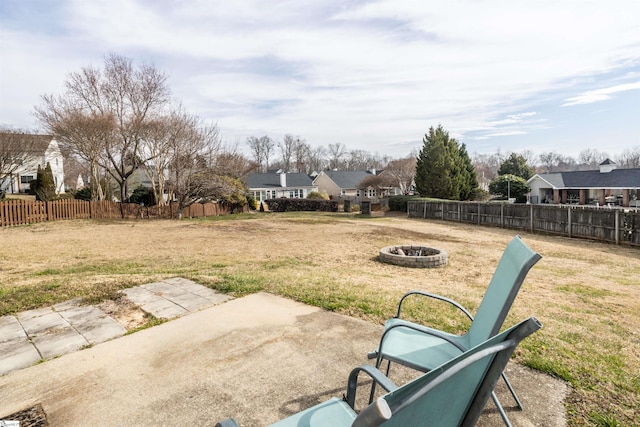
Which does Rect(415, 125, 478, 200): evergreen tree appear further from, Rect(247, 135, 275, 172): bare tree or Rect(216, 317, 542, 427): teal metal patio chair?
Rect(247, 135, 275, 172): bare tree

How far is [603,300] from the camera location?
5.27 meters

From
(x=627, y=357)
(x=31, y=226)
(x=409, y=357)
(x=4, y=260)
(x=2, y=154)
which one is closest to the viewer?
(x=409, y=357)

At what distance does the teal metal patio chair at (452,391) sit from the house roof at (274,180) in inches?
1784

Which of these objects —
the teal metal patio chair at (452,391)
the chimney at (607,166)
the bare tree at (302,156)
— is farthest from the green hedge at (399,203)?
the bare tree at (302,156)

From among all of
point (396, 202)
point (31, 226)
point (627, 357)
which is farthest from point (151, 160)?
point (627, 357)

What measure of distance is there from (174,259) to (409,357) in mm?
7628

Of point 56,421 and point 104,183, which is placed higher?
point 104,183

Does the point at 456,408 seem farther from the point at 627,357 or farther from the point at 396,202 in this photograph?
the point at 396,202

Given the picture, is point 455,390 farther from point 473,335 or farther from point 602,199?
point 602,199

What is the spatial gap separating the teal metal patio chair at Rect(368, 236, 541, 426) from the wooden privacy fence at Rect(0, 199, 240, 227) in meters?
20.8

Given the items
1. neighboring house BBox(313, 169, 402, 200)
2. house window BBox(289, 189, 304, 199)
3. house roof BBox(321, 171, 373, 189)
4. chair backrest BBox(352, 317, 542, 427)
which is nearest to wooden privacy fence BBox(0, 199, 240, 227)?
chair backrest BBox(352, 317, 542, 427)

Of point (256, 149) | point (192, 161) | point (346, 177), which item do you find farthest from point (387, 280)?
point (256, 149)

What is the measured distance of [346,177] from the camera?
52.2 m

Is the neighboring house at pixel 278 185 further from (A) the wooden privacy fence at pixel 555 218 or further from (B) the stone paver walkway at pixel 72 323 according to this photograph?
(B) the stone paver walkway at pixel 72 323
